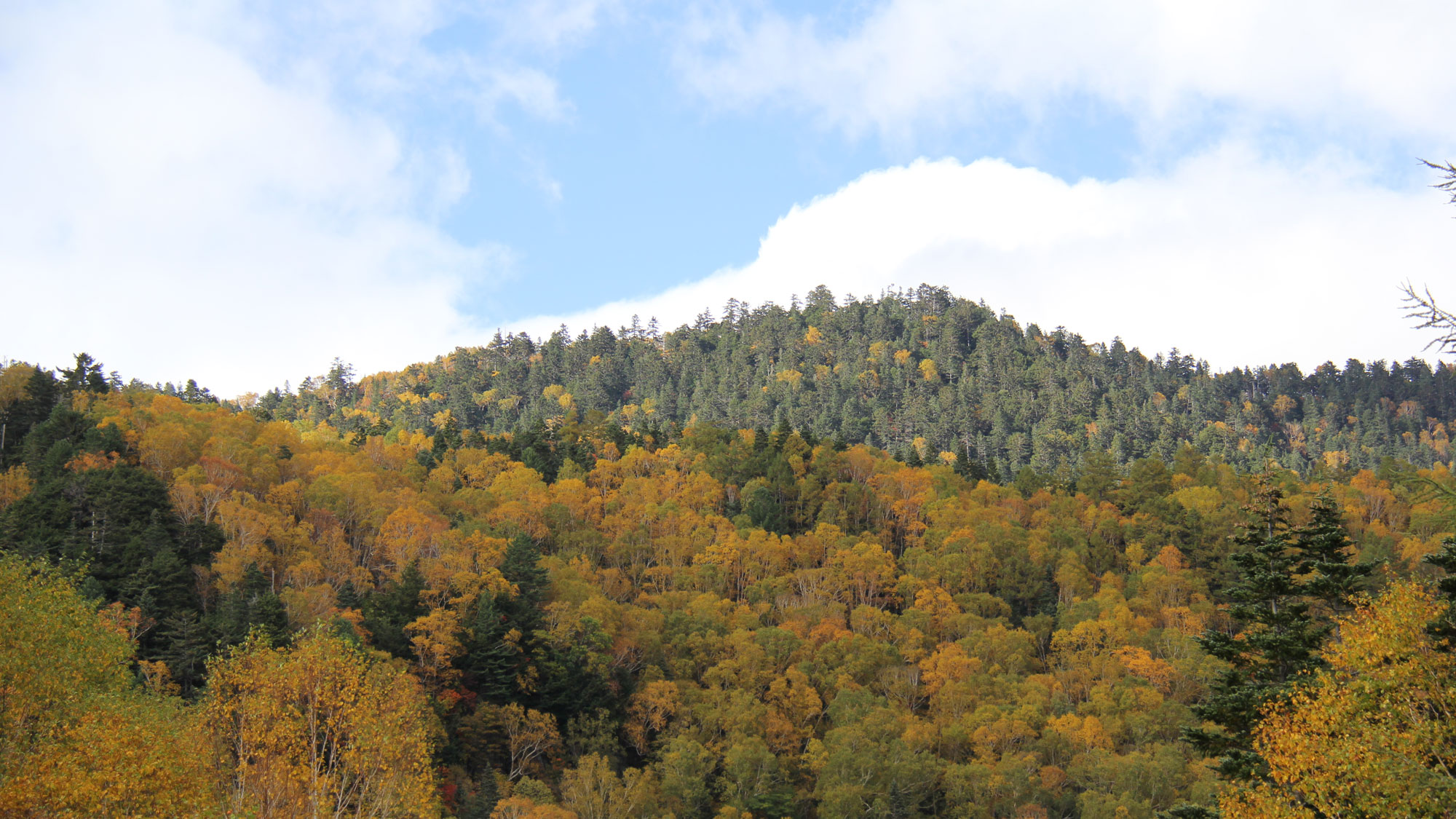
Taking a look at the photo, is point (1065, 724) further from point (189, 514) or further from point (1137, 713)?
point (189, 514)

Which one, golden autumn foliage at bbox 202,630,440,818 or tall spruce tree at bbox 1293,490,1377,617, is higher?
tall spruce tree at bbox 1293,490,1377,617

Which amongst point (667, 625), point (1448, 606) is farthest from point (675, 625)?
point (1448, 606)

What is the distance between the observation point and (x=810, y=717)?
242 ft

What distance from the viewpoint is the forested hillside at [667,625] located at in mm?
29750

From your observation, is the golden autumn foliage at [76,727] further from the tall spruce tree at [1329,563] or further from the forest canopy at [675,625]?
the tall spruce tree at [1329,563]

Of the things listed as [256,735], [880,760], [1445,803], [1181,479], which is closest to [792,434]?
[1181,479]

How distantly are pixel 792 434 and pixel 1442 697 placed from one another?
102 m

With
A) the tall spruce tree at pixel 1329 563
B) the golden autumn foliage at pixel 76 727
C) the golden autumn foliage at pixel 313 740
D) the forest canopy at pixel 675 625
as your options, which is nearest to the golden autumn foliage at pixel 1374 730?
the forest canopy at pixel 675 625

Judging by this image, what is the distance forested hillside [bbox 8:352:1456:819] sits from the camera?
2975cm

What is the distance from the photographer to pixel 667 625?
3174 inches

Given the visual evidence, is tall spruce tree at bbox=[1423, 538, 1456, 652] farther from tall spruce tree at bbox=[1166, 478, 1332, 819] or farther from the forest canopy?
tall spruce tree at bbox=[1166, 478, 1332, 819]

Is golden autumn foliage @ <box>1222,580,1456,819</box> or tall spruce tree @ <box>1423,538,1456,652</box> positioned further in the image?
tall spruce tree @ <box>1423,538,1456,652</box>

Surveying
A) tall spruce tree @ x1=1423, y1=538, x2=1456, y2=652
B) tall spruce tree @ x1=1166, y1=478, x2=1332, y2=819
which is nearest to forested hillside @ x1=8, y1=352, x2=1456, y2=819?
tall spruce tree @ x1=1166, y1=478, x2=1332, y2=819

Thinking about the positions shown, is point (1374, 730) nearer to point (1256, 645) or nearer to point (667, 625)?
point (1256, 645)
